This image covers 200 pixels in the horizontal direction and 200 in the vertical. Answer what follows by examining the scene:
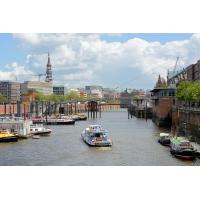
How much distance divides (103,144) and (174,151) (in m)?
5.65

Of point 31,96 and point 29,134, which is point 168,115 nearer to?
point 29,134

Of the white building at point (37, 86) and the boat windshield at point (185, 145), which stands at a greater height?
the white building at point (37, 86)

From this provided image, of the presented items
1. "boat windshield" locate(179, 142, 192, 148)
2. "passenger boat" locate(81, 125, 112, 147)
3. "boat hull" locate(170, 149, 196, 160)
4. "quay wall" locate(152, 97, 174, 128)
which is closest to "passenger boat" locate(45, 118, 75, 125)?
"quay wall" locate(152, 97, 174, 128)

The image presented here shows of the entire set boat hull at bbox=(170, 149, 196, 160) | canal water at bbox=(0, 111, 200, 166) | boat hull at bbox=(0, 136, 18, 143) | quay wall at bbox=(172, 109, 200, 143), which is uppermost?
quay wall at bbox=(172, 109, 200, 143)

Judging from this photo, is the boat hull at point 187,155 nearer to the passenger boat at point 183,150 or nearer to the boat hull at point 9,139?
the passenger boat at point 183,150

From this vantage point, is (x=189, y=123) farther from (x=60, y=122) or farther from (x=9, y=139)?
(x=60, y=122)

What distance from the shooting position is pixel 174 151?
2402cm

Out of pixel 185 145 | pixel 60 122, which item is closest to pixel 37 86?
pixel 60 122

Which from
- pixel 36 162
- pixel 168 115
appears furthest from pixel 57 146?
pixel 168 115

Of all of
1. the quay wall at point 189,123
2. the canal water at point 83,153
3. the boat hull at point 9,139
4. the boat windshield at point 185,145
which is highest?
the quay wall at point 189,123

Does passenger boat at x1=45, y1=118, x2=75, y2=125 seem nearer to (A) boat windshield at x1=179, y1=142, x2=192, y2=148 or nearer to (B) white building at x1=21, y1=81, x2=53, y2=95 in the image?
(A) boat windshield at x1=179, y1=142, x2=192, y2=148

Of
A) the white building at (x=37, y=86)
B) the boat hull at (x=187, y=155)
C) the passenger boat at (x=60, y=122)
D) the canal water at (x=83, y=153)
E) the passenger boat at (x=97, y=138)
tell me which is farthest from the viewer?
the white building at (x=37, y=86)

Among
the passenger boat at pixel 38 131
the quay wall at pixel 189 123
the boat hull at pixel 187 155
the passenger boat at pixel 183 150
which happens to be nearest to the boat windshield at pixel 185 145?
the passenger boat at pixel 183 150

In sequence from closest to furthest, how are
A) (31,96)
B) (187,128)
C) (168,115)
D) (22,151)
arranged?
(22,151) → (187,128) → (168,115) → (31,96)
